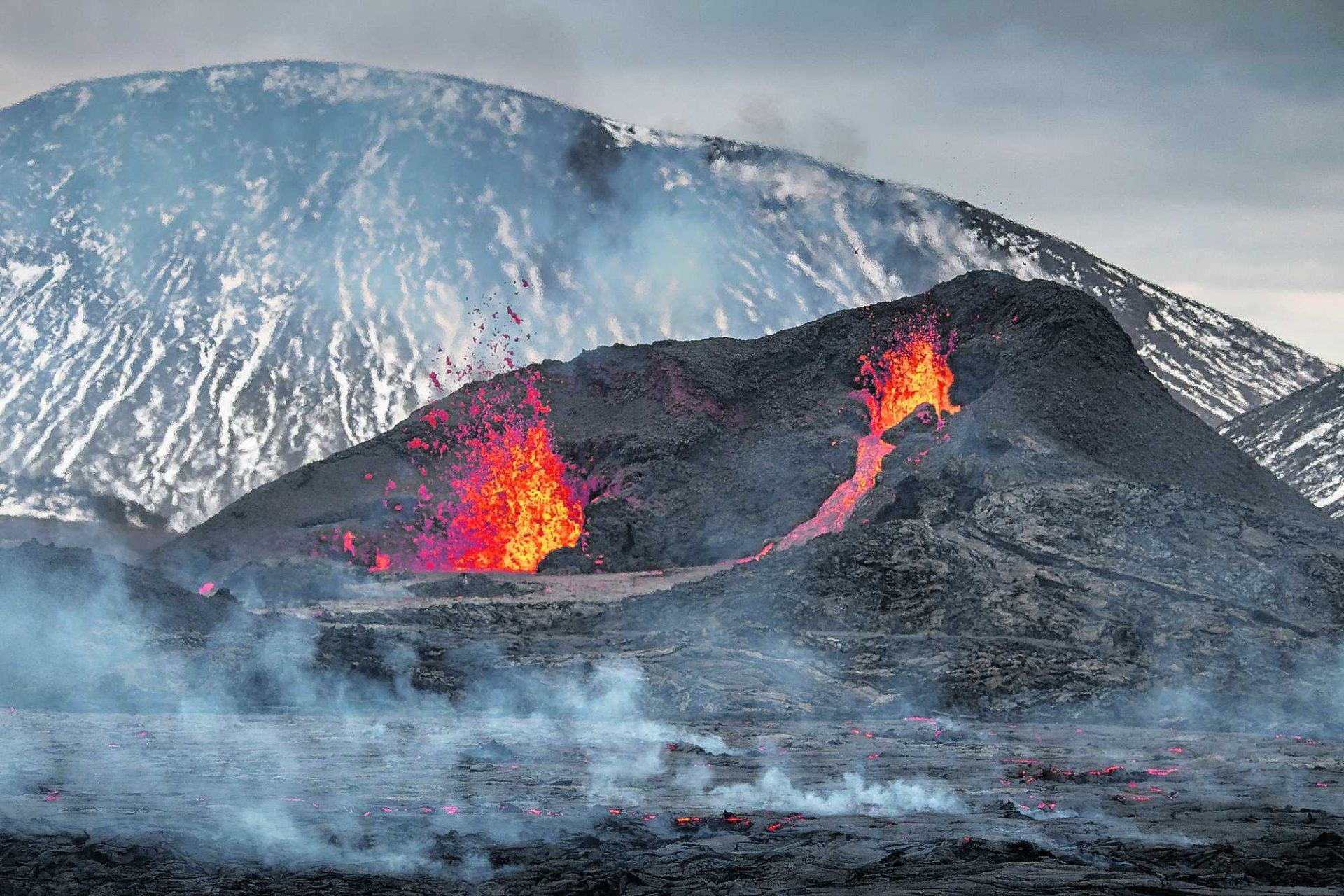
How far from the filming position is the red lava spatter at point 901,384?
2103 inches

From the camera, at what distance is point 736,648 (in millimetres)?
30031

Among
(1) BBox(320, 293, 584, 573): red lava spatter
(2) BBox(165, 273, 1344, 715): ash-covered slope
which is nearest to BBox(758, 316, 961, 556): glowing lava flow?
(2) BBox(165, 273, 1344, 715): ash-covered slope

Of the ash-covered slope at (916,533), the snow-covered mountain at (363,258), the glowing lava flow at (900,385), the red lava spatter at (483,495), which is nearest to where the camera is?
A: the ash-covered slope at (916,533)

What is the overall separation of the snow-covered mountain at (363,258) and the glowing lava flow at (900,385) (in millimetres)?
59603

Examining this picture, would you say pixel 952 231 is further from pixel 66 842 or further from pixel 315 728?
pixel 66 842

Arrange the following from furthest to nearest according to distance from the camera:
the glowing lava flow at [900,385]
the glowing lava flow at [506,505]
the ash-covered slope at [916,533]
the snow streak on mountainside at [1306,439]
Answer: the snow streak on mountainside at [1306,439] < the glowing lava flow at [506,505] < the glowing lava flow at [900,385] < the ash-covered slope at [916,533]

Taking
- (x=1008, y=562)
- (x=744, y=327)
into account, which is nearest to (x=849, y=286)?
(x=744, y=327)

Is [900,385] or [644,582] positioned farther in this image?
[900,385]

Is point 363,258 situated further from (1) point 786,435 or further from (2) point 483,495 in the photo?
(1) point 786,435

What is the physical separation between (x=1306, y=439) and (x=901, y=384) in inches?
1269

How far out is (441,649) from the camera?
99.8 ft

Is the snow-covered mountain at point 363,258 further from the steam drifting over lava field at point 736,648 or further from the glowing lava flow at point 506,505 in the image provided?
the steam drifting over lava field at point 736,648

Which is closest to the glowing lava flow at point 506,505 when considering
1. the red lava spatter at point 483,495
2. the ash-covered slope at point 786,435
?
the red lava spatter at point 483,495

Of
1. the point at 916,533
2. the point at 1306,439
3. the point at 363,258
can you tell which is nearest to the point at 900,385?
the point at 916,533
